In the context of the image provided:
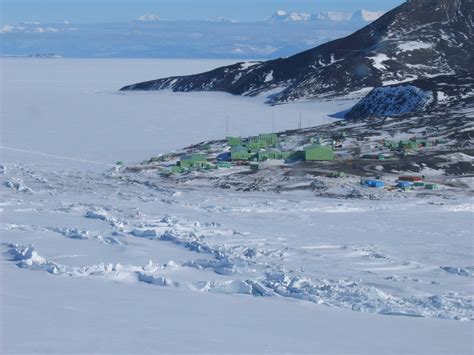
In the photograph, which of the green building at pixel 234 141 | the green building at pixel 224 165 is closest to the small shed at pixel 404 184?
the green building at pixel 224 165

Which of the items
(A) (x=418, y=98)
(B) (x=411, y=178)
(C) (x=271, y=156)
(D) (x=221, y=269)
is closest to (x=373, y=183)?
(B) (x=411, y=178)

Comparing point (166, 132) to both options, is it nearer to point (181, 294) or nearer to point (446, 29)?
point (181, 294)

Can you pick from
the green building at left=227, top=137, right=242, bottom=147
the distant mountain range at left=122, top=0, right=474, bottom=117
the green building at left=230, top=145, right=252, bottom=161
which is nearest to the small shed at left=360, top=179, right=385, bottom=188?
the green building at left=230, top=145, right=252, bottom=161

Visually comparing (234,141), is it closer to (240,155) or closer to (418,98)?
(240,155)

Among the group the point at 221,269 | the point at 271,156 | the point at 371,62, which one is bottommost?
the point at 221,269

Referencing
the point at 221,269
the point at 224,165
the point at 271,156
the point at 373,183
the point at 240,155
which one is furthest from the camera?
the point at 240,155

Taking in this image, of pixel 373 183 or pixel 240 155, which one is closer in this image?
pixel 373 183

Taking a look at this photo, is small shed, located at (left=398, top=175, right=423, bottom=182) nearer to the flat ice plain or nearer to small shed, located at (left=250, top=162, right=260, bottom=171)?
the flat ice plain
